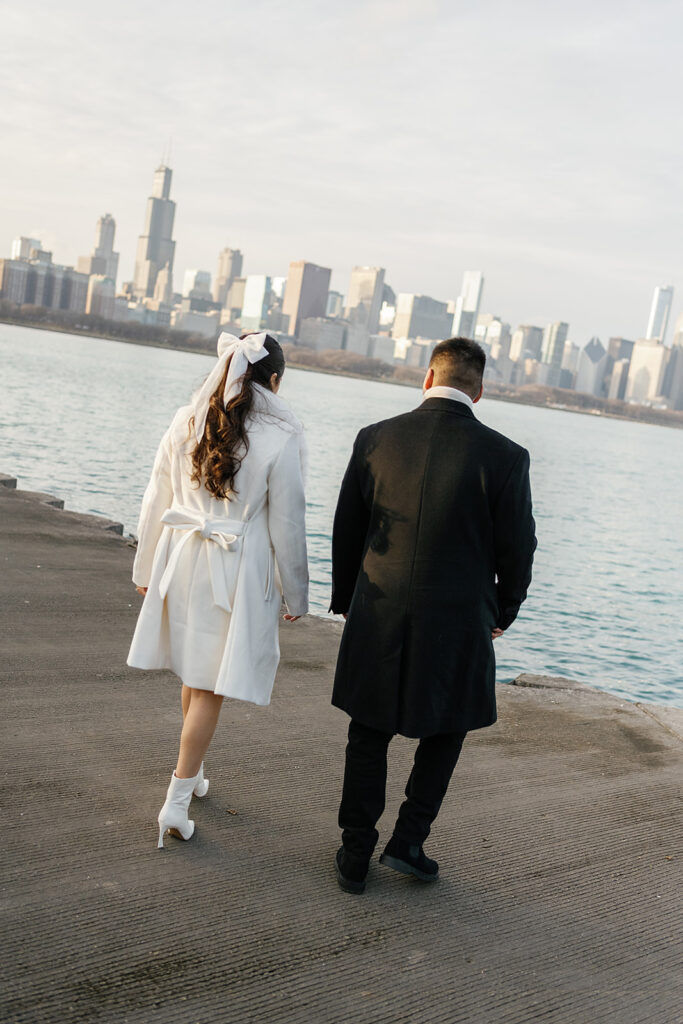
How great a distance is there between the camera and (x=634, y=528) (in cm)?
2839

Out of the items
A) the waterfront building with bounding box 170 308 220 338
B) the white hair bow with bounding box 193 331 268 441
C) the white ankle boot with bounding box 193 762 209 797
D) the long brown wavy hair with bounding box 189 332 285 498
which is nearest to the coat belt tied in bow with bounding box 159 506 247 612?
the long brown wavy hair with bounding box 189 332 285 498

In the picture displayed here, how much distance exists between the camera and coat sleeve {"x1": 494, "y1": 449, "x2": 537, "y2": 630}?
2900mm

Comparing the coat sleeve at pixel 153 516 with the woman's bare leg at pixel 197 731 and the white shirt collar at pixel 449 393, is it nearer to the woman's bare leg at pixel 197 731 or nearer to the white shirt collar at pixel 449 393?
the woman's bare leg at pixel 197 731

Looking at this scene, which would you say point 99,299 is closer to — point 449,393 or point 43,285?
point 43,285

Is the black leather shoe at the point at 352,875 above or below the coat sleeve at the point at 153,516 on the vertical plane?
below

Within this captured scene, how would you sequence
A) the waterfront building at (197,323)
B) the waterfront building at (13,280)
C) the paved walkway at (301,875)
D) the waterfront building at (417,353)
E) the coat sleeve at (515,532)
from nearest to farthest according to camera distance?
the paved walkway at (301,875)
the coat sleeve at (515,532)
the waterfront building at (13,280)
the waterfront building at (197,323)
the waterfront building at (417,353)

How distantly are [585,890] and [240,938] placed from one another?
1283 mm

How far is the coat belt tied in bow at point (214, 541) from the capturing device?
309cm

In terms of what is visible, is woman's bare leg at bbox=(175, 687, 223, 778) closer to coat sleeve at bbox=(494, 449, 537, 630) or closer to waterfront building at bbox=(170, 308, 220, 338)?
coat sleeve at bbox=(494, 449, 537, 630)

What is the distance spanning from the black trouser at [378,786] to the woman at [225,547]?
1.32ft

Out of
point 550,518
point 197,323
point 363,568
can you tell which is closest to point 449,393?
point 363,568

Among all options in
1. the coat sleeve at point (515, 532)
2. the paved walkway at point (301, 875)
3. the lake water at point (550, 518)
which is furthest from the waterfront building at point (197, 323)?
the coat sleeve at point (515, 532)

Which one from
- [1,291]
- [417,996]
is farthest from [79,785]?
[1,291]

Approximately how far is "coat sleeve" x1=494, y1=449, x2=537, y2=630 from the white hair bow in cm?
94
